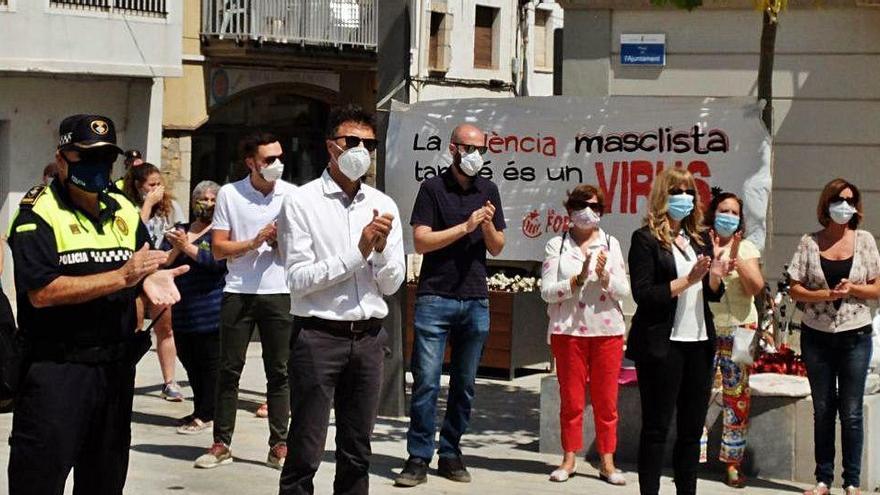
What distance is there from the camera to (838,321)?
920 cm

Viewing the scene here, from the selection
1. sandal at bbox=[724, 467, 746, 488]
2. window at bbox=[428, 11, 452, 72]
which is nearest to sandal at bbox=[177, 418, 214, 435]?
sandal at bbox=[724, 467, 746, 488]

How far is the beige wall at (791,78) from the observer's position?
44.8 feet

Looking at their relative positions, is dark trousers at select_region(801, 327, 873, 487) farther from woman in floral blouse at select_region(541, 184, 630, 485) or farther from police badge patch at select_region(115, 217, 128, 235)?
police badge patch at select_region(115, 217, 128, 235)

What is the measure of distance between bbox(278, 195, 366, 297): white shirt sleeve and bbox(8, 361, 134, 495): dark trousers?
3.68 ft

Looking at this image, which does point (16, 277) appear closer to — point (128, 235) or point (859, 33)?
point (128, 235)

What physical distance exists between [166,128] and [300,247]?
65.6 feet

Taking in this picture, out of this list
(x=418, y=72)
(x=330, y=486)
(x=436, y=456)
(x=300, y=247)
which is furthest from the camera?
(x=418, y=72)

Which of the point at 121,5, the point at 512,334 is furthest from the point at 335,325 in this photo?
the point at 121,5

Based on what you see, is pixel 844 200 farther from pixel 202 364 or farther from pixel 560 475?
pixel 202 364

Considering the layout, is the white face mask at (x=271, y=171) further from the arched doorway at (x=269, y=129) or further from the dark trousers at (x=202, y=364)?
the arched doorway at (x=269, y=129)

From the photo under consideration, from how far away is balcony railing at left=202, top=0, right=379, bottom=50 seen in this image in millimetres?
27922

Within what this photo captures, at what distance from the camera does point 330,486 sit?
928cm

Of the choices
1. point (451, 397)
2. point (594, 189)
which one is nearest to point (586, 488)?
point (451, 397)

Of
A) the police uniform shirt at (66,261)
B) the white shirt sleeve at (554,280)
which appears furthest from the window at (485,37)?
the police uniform shirt at (66,261)
